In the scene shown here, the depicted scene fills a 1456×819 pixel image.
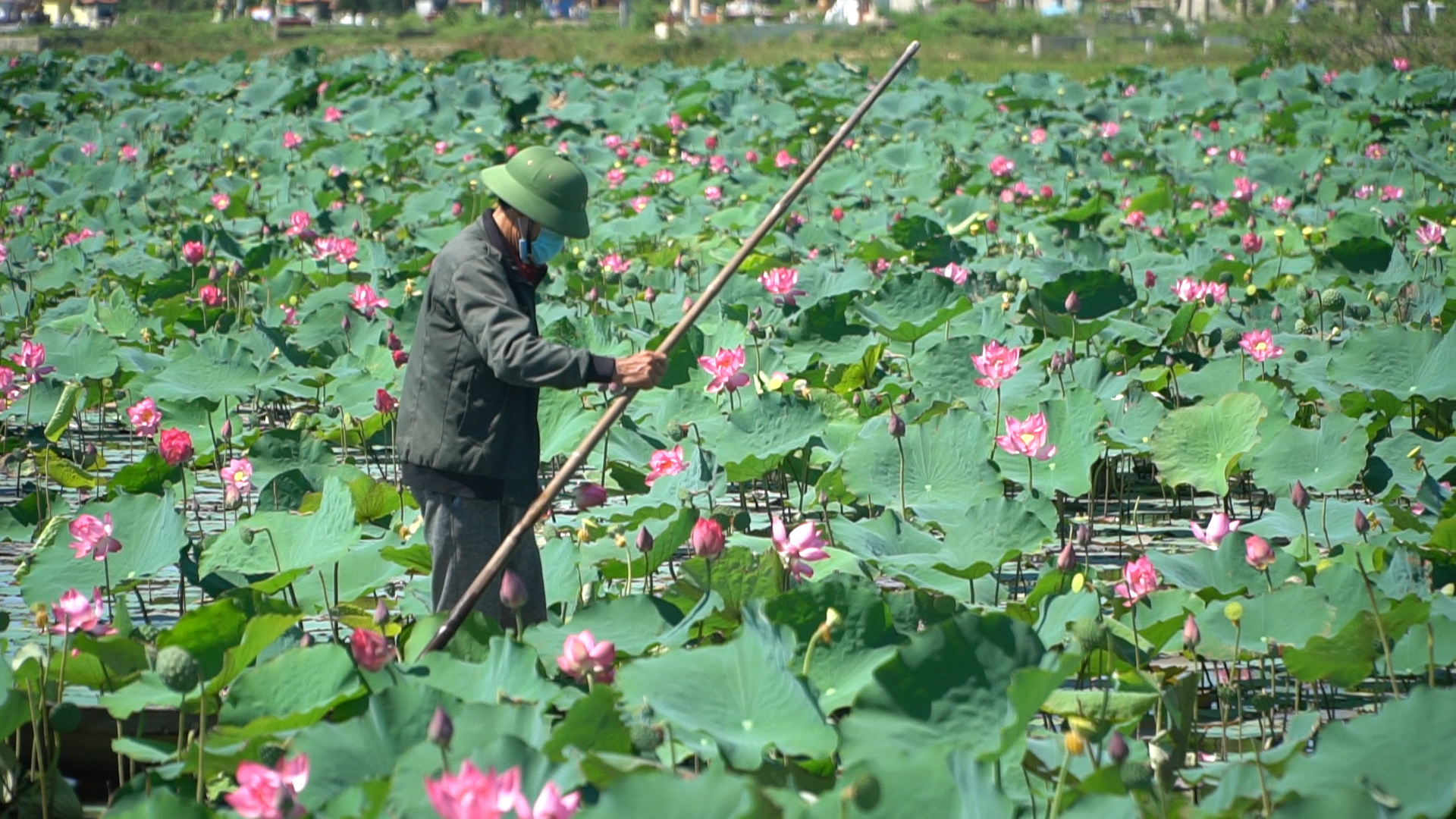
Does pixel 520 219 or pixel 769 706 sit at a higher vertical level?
pixel 520 219

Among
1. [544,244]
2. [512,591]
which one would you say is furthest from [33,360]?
[512,591]

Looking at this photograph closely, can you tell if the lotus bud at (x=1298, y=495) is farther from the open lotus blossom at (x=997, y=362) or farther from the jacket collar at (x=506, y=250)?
the jacket collar at (x=506, y=250)

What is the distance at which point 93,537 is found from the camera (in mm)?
3080

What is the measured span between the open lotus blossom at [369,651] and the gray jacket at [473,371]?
0.70 m

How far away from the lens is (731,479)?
4.12 meters

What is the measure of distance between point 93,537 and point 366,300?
2.61 meters

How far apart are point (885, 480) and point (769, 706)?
1.64m

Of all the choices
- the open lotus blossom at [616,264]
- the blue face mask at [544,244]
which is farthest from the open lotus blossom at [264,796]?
the open lotus blossom at [616,264]

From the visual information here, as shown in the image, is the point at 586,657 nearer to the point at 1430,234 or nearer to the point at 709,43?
the point at 1430,234

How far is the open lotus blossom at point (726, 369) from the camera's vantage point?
13.7 ft

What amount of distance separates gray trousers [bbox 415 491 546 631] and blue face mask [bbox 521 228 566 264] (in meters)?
0.46

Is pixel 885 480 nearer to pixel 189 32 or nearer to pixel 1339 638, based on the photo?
pixel 1339 638

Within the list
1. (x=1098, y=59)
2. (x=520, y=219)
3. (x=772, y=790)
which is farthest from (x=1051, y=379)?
(x=1098, y=59)

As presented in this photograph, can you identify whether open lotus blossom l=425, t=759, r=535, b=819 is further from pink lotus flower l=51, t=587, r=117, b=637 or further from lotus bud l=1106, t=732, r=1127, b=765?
pink lotus flower l=51, t=587, r=117, b=637
